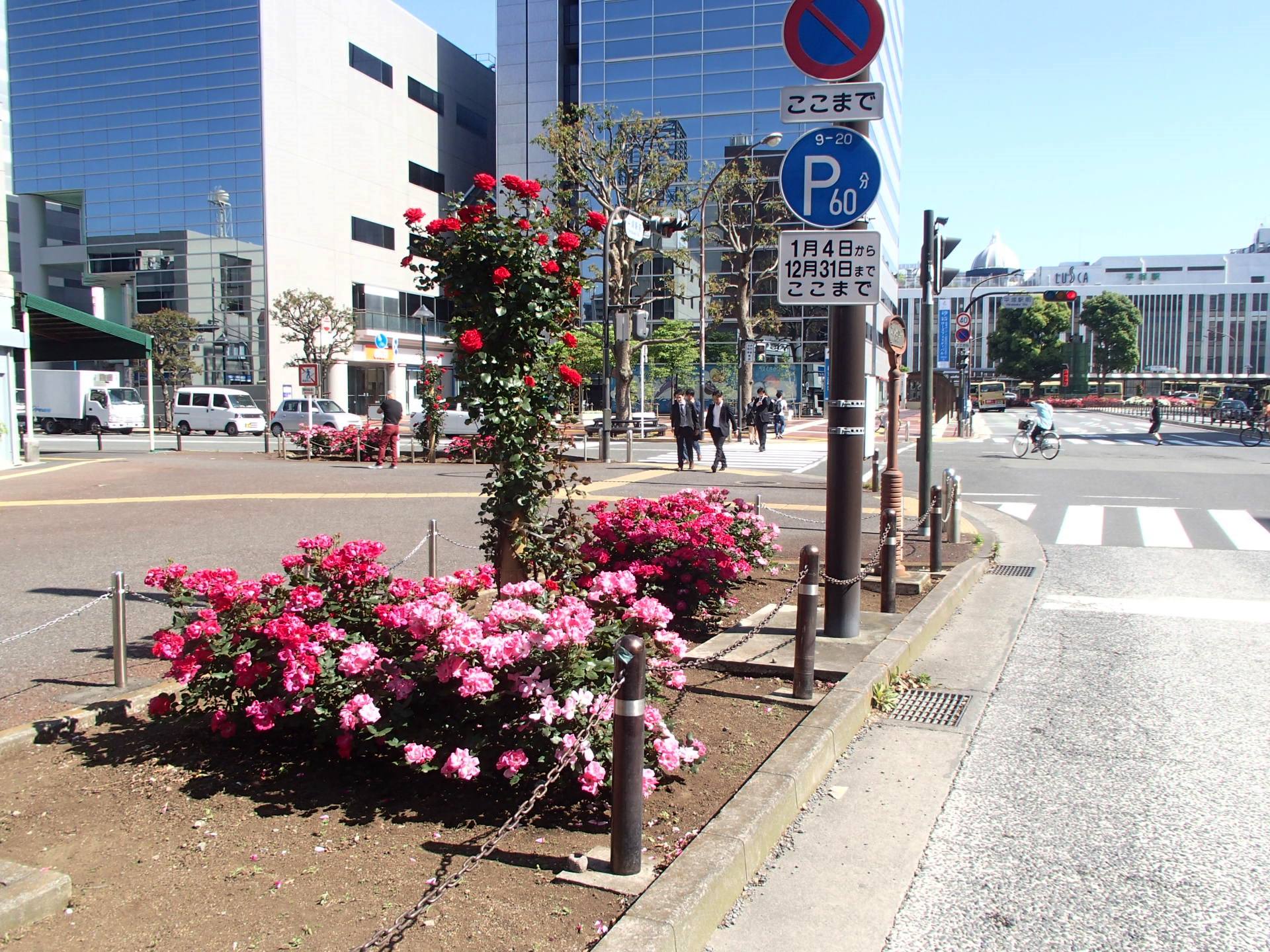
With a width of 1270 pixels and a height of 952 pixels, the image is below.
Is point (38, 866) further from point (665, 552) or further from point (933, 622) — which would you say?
point (933, 622)

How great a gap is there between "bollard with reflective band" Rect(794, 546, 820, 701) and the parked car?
33481 mm

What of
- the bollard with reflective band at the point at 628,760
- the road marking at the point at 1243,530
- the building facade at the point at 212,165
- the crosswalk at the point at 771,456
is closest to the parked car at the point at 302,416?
the building facade at the point at 212,165

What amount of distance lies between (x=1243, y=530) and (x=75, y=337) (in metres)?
26.3

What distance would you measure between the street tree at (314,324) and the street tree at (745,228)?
19.2 metres

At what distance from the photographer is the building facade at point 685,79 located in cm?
5688

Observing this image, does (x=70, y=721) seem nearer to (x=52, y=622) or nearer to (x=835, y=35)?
(x=52, y=622)

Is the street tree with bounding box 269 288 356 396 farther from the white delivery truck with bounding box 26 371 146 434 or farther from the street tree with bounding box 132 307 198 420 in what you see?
the white delivery truck with bounding box 26 371 146 434

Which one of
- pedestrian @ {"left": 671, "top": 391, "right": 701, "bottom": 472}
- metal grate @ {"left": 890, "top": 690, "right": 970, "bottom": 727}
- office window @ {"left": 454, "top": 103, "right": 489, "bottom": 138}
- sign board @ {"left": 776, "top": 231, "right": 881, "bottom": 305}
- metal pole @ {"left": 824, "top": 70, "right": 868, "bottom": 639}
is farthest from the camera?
office window @ {"left": 454, "top": 103, "right": 489, "bottom": 138}

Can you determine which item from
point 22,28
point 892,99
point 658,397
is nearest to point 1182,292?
point 892,99

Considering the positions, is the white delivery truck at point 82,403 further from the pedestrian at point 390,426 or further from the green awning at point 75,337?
the pedestrian at point 390,426

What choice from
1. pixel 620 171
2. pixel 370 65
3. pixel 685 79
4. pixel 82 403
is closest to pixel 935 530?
pixel 620 171

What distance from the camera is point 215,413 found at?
40438 mm

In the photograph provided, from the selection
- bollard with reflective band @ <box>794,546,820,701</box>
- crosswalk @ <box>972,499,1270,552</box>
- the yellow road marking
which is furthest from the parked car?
bollard with reflective band @ <box>794,546,820,701</box>

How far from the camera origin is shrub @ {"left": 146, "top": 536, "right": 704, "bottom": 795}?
3.83 m
